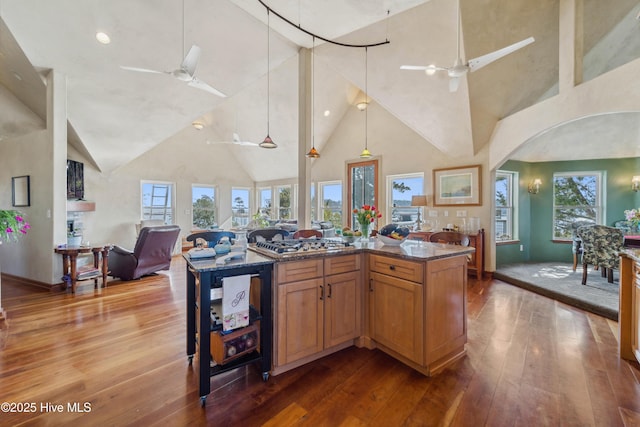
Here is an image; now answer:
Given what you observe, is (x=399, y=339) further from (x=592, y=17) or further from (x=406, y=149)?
(x=592, y=17)

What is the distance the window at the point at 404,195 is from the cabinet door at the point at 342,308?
14.3 ft

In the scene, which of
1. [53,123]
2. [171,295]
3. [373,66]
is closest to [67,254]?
[171,295]

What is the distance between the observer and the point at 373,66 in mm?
4637

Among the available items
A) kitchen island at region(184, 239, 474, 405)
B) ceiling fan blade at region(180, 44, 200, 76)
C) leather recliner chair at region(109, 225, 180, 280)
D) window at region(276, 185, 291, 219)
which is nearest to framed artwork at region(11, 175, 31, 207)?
leather recliner chair at region(109, 225, 180, 280)

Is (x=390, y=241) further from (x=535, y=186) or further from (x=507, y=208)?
(x=535, y=186)

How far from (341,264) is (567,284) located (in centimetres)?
403

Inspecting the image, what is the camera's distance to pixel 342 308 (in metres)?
2.34

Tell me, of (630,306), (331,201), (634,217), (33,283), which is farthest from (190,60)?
(634,217)

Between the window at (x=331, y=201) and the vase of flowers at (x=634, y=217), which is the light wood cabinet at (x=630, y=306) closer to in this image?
the vase of flowers at (x=634, y=217)

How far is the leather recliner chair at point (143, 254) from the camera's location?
4592 mm

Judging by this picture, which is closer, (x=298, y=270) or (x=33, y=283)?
(x=298, y=270)

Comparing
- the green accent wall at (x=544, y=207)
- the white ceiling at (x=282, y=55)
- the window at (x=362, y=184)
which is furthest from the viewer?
the window at (x=362, y=184)

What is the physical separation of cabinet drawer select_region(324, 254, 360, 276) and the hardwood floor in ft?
2.46

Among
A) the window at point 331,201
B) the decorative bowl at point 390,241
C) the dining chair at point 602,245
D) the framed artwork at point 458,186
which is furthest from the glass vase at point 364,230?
the window at point 331,201
